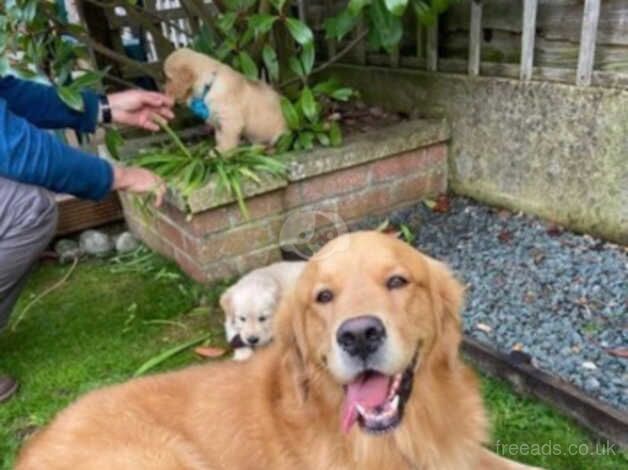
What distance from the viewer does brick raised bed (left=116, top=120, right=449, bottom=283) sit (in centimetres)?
378

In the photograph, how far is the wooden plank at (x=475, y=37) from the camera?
12.8 ft

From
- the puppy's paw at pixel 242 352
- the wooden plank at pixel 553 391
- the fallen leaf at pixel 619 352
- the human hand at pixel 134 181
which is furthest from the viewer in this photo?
the puppy's paw at pixel 242 352

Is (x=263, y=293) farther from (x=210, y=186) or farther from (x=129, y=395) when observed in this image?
(x=129, y=395)

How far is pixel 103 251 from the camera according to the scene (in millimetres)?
4648

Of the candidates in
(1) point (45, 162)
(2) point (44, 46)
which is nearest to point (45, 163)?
(1) point (45, 162)

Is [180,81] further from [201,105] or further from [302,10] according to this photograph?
[302,10]

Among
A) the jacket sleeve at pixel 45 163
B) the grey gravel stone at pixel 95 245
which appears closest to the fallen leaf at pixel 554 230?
the jacket sleeve at pixel 45 163

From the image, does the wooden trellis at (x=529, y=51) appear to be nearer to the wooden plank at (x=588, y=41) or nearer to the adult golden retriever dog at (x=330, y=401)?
the wooden plank at (x=588, y=41)

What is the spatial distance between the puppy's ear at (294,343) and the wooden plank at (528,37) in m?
2.48

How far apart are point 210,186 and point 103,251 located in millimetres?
1500

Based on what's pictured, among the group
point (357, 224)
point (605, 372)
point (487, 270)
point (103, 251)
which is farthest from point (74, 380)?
point (605, 372)

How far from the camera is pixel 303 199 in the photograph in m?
4.02

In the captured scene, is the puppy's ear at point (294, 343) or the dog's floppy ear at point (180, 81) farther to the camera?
the dog's floppy ear at point (180, 81)

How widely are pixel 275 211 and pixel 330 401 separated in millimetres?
2168
